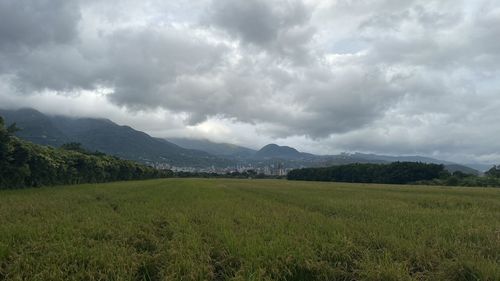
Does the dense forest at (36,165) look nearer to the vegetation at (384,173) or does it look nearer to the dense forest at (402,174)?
the dense forest at (402,174)

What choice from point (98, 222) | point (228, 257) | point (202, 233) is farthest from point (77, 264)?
point (98, 222)

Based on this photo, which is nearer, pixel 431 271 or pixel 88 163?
pixel 431 271

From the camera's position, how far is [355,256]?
31.0 ft

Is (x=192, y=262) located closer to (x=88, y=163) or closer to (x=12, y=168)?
(x=12, y=168)

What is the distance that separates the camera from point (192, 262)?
824cm

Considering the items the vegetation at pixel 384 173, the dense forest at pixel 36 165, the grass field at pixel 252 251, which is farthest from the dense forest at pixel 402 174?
the grass field at pixel 252 251

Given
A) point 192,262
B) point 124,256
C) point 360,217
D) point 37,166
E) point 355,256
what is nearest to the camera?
point 192,262

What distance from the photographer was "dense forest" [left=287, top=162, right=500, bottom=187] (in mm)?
82938

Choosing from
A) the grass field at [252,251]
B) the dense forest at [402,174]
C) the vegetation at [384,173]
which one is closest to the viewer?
the grass field at [252,251]

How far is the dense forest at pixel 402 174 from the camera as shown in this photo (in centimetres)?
8294

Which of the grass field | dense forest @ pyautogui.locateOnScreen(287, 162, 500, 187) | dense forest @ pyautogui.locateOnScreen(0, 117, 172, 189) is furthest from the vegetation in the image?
the grass field

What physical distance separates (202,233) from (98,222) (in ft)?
14.4

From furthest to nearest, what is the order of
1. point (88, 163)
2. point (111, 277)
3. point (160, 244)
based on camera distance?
point (88, 163) < point (160, 244) < point (111, 277)

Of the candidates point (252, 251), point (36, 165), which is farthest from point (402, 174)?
point (252, 251)
